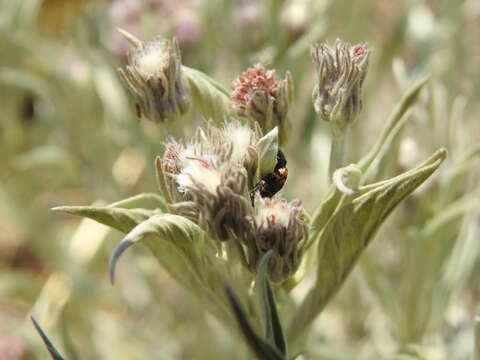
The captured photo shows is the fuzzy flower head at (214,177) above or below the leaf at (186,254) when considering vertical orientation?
above

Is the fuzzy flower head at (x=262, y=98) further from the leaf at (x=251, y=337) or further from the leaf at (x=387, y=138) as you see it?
the leaf at (x=251, y=337)

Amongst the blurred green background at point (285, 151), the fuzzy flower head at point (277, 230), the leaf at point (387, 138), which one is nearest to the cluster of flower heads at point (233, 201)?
the fuzzy flower head at point (277, 230)

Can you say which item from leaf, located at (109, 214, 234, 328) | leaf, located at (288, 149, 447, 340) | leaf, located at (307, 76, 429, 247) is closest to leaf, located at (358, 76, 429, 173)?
leaf, located at (307, 76, 429, 247)

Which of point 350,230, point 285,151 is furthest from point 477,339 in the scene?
point 285,151

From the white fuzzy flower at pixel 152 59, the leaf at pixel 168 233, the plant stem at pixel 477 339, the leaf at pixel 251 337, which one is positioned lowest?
the plant stem at pixel 477 339

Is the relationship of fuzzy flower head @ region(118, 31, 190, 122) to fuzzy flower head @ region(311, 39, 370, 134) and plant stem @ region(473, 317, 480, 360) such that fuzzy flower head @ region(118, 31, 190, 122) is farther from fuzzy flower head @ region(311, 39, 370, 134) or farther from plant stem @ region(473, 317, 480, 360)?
plant stem @ region(473, 317, 480, 360)

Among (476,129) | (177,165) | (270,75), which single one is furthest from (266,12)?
(476,129)
